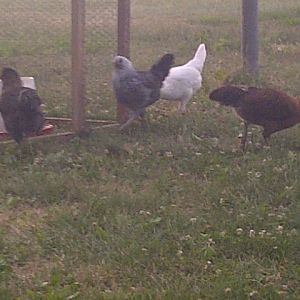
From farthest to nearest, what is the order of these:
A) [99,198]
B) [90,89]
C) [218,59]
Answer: [218,59] < [90,89] < [99,198]

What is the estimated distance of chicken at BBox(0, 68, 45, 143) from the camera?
6.71 m

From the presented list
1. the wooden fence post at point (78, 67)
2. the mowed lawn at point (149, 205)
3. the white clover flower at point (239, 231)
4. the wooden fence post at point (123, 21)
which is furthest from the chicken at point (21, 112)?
the white clover flower at point (239, 231)

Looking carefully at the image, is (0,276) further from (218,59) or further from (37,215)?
(218,59)

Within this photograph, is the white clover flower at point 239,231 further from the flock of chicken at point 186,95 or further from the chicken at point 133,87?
the chicken at point 133,87

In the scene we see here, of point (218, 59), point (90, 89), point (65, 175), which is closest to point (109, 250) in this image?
point (65, 175)

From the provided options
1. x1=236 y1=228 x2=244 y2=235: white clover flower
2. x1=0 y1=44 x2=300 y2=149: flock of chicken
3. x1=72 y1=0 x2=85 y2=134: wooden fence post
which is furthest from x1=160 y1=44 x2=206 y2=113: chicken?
x1=236 y1=228 x2=244 y2=235: white clover flower

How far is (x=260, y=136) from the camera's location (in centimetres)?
718

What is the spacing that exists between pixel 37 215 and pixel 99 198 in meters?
0.42

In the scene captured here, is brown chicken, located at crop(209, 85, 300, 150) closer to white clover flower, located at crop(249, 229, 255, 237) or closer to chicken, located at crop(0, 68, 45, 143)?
chicken, located at crop(0, 68, 45, 143)

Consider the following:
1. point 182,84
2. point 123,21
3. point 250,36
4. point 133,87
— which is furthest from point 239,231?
point 250,36

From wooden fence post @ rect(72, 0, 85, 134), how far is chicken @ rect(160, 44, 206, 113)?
88 cm

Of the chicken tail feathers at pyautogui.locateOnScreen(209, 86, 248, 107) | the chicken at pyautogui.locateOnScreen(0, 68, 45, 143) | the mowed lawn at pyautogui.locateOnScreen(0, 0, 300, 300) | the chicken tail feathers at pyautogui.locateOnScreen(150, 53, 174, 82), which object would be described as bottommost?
the mowed lawn at pyautogui.locateOnScreen(0, 0, 300, 300)

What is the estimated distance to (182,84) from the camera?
7.87m

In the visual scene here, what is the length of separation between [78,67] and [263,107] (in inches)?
62.1
